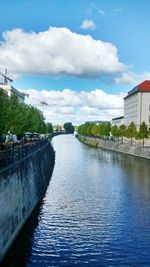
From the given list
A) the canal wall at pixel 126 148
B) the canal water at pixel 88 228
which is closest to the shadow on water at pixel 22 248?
the canal water at pixel 88 228

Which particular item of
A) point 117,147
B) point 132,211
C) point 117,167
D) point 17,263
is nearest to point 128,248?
point 17,263

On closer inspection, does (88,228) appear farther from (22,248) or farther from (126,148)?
(126,148)

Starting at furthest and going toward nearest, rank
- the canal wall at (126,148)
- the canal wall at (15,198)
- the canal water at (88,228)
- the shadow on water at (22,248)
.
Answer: the canal wall at (126,148)
the canal water at (88,228)
the canal wall at (15,198)
the shadow on water at (22,248)

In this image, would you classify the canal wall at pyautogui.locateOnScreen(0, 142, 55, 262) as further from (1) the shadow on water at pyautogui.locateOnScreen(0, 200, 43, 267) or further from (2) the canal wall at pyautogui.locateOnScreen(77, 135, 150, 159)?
(2) the canal wall at pyautogui.locateOnScreen(77, 135, 150, 159)

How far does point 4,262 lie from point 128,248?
8990mm

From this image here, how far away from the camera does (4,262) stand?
28.5 meters

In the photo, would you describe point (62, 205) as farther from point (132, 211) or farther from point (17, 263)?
point (17, 263)

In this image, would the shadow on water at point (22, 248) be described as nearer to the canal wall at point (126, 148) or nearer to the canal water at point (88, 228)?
the canal water at point (88, 228)

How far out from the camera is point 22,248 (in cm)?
3203

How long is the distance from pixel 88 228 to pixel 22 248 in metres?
7.05

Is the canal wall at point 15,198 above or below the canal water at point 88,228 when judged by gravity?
above

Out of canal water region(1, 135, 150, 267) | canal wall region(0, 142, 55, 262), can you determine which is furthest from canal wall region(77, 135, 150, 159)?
canal wall region(0, 142, 55, 262)

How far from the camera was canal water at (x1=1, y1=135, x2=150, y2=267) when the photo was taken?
3014 centimetres

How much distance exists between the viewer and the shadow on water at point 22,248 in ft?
95.6
